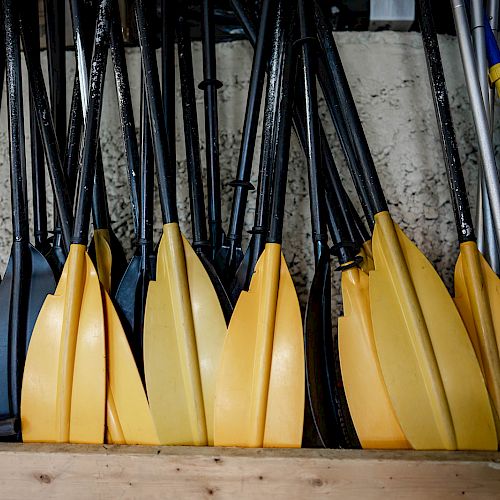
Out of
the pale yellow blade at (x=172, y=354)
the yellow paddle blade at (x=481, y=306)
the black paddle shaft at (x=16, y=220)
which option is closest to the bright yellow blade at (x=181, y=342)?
the pale yellow blade at (x=172, y=354)

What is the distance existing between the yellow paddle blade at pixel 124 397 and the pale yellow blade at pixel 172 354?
16mm

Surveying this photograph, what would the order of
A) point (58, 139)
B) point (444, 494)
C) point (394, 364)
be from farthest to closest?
point (58, 139), point (394, 364), point (444, 494)

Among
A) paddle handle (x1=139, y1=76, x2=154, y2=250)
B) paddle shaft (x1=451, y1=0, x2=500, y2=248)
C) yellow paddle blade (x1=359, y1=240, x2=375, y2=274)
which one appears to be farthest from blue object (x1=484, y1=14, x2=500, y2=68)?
paddle handle (x1=139, y1=76, x2=154, y2=250)

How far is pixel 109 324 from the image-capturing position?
84 centimetres

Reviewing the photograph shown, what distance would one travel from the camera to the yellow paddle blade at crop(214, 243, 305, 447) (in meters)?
0.76

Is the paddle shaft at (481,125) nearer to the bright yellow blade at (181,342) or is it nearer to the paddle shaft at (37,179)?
the bright yellow blade at (181,342)

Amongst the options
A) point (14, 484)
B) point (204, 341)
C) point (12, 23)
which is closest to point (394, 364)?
point (204, 341)

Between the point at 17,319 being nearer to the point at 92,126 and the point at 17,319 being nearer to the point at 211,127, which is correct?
the point at 92,126

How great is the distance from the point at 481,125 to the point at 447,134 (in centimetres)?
5

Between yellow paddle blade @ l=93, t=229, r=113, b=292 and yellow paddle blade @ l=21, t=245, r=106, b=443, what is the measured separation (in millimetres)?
71

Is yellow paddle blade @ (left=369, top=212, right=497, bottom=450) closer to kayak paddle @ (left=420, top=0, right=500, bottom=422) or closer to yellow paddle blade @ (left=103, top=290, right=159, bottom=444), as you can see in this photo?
kayak paddle @ (left=420, top=0, right=500, bottom=422)

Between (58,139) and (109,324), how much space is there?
1.36ft

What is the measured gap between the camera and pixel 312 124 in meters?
0.90

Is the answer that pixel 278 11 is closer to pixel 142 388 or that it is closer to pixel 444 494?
pixel 142 388
